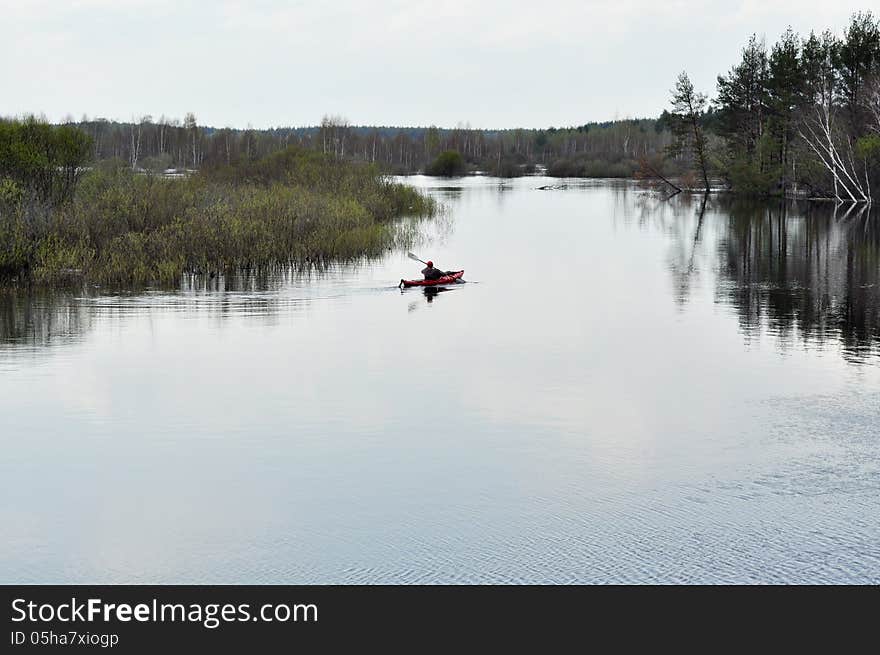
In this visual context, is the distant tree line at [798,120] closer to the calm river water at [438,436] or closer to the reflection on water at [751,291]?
the reflection on water at [751,291]

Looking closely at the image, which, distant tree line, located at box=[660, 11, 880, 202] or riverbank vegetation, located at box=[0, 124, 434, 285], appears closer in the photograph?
riverbank vegetation, located at box=[0, 124, 434, 285]

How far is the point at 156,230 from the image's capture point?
34375mm

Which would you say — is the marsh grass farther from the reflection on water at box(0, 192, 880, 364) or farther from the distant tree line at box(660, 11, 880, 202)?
the distant tree line at box(660, 11, 880, 202)

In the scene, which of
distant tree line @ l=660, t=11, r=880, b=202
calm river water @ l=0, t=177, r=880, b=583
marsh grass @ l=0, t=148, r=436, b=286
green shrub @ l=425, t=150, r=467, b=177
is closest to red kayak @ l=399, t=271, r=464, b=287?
calm river water @ l=0, t=177, r=880, b=583

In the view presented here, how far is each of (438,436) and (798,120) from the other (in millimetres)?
71760

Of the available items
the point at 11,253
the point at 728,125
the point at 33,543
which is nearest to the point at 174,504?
the point at 33,543

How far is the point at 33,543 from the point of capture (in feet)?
38.4

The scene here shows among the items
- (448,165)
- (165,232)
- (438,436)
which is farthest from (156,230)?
(448,165)

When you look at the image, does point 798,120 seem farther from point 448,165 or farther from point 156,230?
point 448,165

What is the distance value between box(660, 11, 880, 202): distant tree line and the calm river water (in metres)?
49.5

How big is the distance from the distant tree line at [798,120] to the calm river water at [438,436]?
4953cm

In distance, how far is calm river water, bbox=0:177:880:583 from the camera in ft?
37.4

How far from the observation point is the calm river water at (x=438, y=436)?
1140 cm
